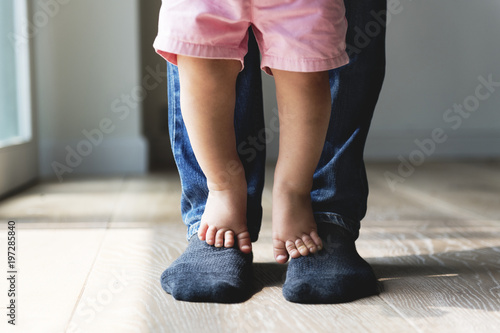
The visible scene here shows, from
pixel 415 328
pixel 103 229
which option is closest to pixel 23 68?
pixel 103 229

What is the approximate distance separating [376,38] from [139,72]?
1.30 m

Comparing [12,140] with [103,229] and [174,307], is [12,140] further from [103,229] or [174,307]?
[174,307]

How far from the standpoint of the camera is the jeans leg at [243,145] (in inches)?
31.7

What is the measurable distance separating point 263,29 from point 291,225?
0.25 m

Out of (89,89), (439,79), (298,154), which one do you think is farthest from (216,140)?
(439,79)

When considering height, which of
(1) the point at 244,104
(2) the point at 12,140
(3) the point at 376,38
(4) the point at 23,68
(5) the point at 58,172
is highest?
(3) the point at 376,38

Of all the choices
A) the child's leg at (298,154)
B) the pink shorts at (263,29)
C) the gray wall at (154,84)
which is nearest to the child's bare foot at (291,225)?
the child's leg at (298,154)

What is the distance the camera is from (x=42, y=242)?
939 millimetres

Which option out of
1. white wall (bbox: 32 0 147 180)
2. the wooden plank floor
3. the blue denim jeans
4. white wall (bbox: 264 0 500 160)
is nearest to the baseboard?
white wall (bbox: 264 0 500 160)

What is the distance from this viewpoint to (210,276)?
2.23ft

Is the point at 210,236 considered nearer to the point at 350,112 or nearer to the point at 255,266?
the point at 255,266

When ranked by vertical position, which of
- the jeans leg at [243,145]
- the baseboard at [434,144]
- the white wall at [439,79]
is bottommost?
the baseboard at [434,144]

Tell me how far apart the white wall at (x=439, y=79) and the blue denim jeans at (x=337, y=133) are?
146 cm

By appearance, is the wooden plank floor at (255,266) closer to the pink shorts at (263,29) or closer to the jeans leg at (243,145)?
the jeans leg at (243,145)
